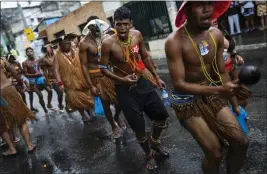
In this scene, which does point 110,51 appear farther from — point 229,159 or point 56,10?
point 56,10

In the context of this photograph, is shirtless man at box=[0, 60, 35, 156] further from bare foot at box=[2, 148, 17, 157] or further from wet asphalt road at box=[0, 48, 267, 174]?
wet asphalt road at box=[0, 48, 267, 174]

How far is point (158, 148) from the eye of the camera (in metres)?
3.94

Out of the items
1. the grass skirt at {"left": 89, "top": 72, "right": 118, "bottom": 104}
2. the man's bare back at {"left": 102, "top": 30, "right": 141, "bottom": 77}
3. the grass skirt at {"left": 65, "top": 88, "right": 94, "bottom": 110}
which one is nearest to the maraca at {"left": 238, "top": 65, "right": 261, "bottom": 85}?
the man's bare back at {"left": 102, "top": 30, "right": 141, "bottom": 77}

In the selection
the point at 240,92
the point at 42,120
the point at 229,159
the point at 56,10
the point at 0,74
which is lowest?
the point at 42,120

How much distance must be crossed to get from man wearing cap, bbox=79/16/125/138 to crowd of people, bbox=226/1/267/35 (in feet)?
24.4

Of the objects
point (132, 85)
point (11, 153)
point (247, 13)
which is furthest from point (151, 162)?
point (247, 13)

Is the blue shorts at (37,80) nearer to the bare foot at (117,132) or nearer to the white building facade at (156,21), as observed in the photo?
the bare foot at (117,132)

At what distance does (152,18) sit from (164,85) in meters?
10.3

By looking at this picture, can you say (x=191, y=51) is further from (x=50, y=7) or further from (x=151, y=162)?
(x=50, y=7)

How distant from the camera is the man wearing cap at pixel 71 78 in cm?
637

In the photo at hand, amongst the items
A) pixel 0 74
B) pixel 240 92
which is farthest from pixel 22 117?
pixel 240 92

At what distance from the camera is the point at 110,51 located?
3.61m

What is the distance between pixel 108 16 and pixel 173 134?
13.6m

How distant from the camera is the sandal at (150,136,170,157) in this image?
12.6 feet
